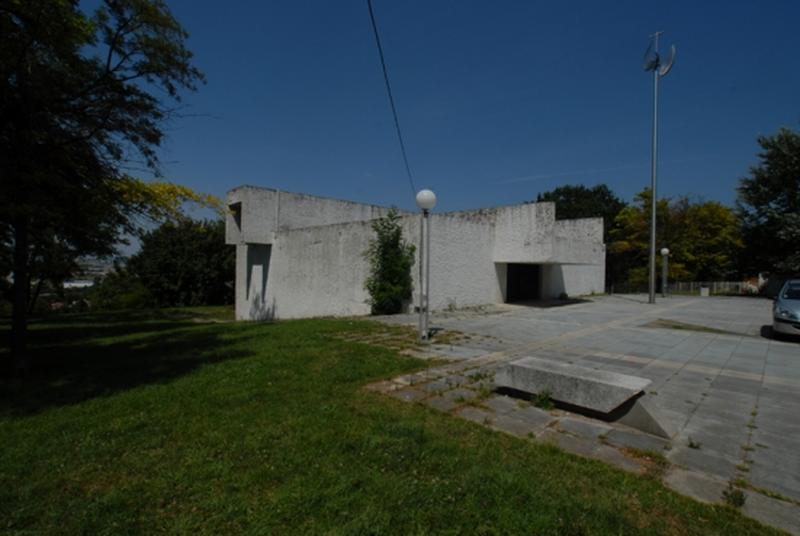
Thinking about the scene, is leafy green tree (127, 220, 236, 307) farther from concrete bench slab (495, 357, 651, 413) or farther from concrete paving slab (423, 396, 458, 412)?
concrete bench slab (495, 357, 651, 413)

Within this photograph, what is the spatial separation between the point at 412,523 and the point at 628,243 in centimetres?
3581

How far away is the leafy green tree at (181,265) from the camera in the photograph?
102 ft

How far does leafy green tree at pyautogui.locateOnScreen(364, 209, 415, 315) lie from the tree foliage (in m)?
25.8

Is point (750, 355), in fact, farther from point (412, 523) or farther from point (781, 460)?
point (412, 523)

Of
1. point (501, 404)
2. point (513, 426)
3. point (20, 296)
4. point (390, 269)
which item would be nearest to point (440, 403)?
point (501, 404)

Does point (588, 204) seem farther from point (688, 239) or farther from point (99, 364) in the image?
point (99, 364)

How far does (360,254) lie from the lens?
1433 cm

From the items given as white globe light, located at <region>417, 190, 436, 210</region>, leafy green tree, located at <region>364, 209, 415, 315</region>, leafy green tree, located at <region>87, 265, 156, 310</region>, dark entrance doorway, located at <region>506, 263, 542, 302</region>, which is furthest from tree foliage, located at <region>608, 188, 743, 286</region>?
leafy green tree, located at <region>87, 265, 156, 310</region>

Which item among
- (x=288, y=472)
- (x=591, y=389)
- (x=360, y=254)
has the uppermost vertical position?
(x=360, y=254)

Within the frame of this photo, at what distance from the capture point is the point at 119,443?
10.2 ft

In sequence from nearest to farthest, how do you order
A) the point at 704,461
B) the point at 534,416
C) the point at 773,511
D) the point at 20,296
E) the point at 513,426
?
1. the point at 773,511
2. the point at 704,461
3. the point at 513,426
4. the point at 534,416
5. the point at 20,296

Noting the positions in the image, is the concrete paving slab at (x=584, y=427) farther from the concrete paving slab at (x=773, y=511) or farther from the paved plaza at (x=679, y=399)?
the concrete paving slab at (x=773, y=511)

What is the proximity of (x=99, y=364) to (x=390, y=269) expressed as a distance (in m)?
8.45

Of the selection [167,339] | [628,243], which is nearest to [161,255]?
[167,339]
